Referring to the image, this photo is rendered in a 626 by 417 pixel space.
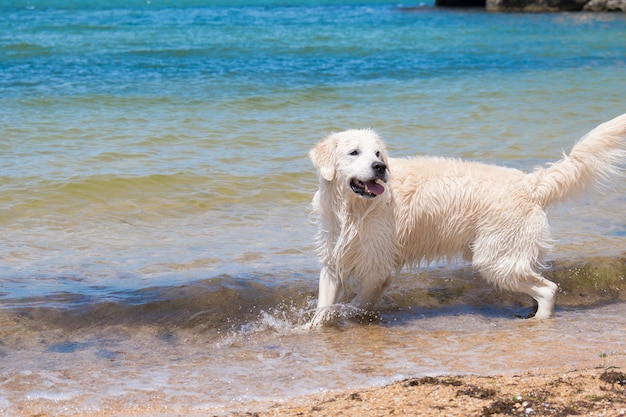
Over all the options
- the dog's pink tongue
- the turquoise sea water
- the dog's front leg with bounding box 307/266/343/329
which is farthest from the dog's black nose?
the turquoise sea water

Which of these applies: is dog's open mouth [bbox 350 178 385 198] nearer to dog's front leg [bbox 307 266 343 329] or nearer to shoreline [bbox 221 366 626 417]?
dog's front leg [bbox 307 266 343 329]

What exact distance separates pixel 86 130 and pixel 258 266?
6.25 meters

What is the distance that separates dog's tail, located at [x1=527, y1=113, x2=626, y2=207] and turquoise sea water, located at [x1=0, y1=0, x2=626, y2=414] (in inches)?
47.9

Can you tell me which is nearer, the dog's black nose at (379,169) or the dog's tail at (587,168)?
the dog's black nose at (379,169)

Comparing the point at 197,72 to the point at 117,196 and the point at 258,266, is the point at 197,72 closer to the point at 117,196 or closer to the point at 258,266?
the point at 117,196

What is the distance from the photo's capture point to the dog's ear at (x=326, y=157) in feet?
17.4

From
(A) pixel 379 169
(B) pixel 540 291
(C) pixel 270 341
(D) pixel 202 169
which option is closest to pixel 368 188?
(A) pixel 379 169

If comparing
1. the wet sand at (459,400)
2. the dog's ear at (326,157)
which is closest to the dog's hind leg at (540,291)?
the wet sand at (459,400)

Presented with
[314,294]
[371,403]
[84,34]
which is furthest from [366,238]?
[84,34]

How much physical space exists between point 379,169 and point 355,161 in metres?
0.17

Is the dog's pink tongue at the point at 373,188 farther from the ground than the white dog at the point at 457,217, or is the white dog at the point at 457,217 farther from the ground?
the dog's pink tongue at the point at 373,188

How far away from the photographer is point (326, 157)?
5.33m

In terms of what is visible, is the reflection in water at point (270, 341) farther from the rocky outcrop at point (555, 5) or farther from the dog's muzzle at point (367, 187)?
the rocky outcrop at point (555, 5)

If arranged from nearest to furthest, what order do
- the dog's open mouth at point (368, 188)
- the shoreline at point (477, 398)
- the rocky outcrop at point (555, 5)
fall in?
the shoreline at point (477, 398)
the dog's open mouth at point (368, 188)
the rocky outcrop at point (555, 5)
